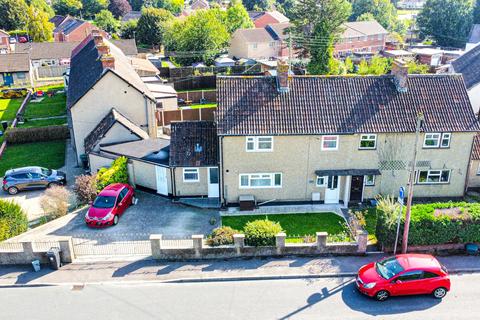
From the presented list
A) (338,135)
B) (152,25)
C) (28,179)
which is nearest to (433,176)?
(338,135)

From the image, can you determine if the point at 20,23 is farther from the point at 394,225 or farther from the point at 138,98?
the point at 394,225

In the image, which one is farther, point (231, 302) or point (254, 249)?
point (254, 249)

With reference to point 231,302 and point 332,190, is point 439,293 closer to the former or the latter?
point 231,302

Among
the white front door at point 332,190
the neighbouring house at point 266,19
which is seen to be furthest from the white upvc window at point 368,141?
the neighbouring house at point 266,19

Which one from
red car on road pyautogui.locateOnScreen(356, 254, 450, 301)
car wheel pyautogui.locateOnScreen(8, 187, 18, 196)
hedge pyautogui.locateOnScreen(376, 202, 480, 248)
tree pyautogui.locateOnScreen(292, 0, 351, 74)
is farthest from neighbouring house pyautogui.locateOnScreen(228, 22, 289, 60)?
red car on road pyautogui.locateOnScreen(356, 254, 450, 301)

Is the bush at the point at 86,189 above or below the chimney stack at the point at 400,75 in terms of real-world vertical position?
below

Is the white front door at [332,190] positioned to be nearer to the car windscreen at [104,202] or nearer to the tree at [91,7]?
the car windscreen at [104,202]
